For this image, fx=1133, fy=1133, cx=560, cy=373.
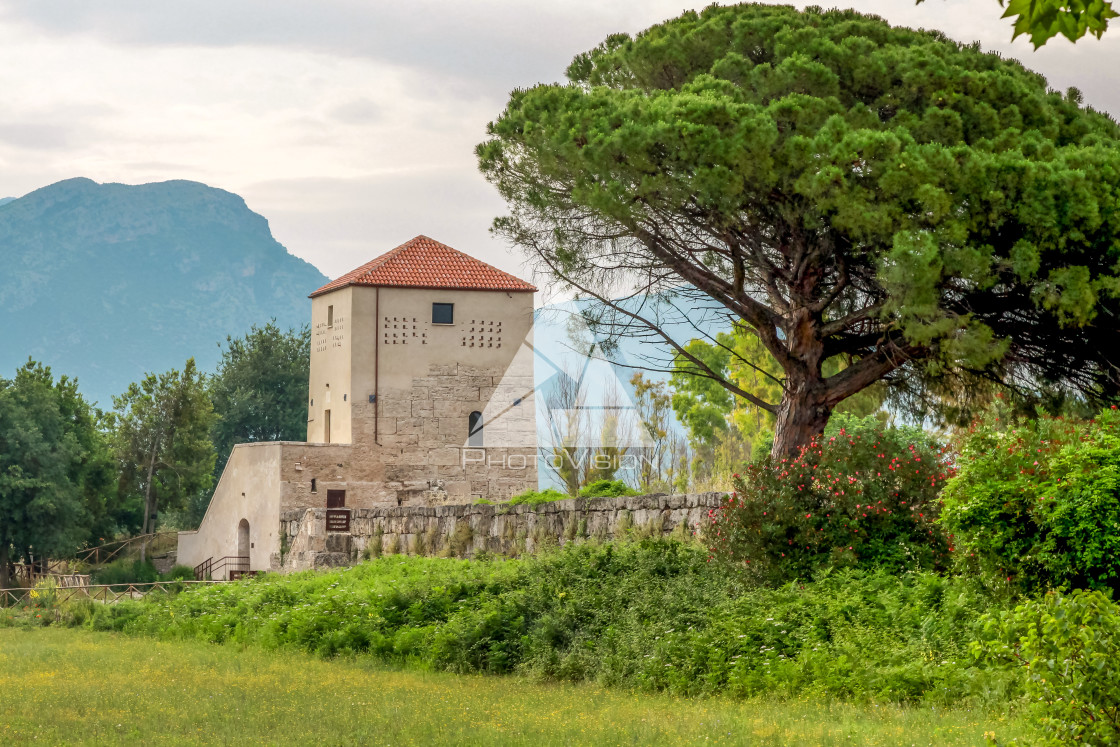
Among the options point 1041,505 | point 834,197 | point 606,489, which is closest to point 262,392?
point 606,489

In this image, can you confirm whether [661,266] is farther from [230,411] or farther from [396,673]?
[230,411]

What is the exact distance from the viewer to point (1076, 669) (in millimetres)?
5793

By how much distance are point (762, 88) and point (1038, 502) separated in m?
8.50

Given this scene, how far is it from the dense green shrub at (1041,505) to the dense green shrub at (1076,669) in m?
2.12

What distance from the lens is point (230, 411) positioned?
53.1 m

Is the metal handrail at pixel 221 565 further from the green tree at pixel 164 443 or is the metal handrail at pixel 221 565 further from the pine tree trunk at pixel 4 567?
the green tree at pixel 164 443

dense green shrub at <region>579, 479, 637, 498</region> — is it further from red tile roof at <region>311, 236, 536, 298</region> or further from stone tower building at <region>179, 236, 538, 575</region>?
red tile roof at <region>311, 236, 536, 298</region>

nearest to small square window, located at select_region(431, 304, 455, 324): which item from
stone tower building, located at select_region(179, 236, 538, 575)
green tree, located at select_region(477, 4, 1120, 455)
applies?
stone tower building, located at select_region(179, 236, 538, 575)

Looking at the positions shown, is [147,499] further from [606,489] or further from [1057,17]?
[1057,17]

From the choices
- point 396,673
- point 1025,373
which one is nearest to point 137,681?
point 396,673

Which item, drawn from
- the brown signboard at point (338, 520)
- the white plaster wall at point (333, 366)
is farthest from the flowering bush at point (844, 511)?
the white plaster wall at point (333, 366)

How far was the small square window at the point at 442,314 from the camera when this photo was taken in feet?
111

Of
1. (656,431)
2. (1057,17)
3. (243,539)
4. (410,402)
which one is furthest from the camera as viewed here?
(656,431)

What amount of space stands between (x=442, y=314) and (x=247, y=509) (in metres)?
8.13
